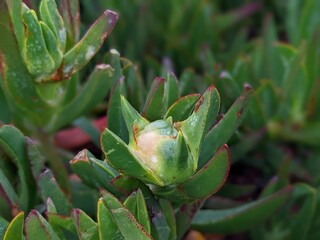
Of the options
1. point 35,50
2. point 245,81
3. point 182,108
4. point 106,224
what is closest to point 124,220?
point 106,224

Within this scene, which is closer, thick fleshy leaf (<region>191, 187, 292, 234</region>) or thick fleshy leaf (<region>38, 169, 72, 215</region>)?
thick fleshy leaf (<region>38, 169, 72, 215</region>)

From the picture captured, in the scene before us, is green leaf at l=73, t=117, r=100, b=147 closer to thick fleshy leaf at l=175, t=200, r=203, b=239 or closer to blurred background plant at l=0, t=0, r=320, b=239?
blurred background plant at l=0, t=0, r=320, b=239

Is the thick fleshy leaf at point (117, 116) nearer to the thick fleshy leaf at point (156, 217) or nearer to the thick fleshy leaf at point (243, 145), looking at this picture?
the thick fleshy leaf at point (156, 217)

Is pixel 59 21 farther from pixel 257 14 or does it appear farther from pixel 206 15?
pixel 257 14

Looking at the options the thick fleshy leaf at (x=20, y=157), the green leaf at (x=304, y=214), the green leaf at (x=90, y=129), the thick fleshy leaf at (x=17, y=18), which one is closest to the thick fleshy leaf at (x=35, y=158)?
the thick fleshy leaf at (x=20, y=157)

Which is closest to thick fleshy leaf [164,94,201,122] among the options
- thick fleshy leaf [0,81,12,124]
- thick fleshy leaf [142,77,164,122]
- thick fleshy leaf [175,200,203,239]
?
thick fleshy leaf [142,77,164,122]

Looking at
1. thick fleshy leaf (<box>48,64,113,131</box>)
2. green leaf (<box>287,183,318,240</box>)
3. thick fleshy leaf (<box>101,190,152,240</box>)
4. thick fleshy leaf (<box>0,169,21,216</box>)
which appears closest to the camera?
thick fleshy leaf (<box>101,190,152,240</box>)

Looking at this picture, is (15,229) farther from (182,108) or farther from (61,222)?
(182,108)
